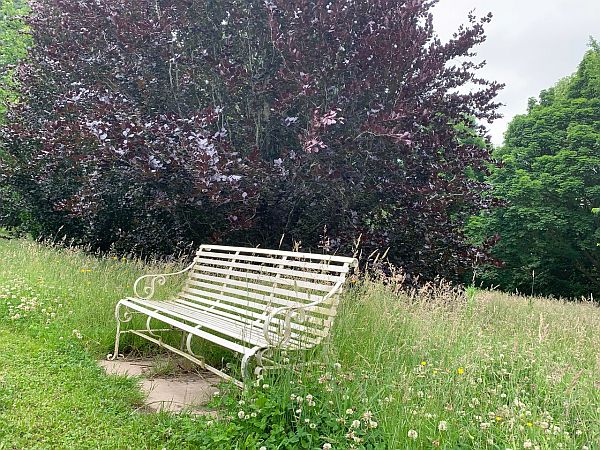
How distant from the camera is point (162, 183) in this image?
5957 millimetres

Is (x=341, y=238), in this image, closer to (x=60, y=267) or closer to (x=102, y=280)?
(x=102, y=280)

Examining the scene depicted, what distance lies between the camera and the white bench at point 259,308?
2879 millimetres

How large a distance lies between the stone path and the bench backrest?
1.71ft

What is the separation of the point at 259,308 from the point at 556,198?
17483mm

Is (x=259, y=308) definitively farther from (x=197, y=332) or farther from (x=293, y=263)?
(x=197, y=332)

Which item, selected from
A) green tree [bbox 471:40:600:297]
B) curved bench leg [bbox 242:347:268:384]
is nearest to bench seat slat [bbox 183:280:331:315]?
curved bench leg [bbox 242:347:268:384]

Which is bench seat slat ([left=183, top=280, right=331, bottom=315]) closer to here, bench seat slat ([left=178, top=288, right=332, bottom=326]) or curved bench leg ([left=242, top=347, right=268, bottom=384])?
bench seat slat ([left=178, top=288, right=332, bottom=326])

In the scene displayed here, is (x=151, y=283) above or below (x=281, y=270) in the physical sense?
below

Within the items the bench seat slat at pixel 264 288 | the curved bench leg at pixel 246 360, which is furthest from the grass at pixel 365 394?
the bench seat slat at pixel 264 288

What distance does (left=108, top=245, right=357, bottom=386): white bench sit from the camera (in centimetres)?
288

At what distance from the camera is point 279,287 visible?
12.7 ft

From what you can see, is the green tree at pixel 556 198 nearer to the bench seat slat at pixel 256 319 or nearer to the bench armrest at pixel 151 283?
the bench armrest at pixel 151 283

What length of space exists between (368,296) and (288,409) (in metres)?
1.72

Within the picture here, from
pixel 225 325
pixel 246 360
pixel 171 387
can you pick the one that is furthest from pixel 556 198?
pixel 246 360
